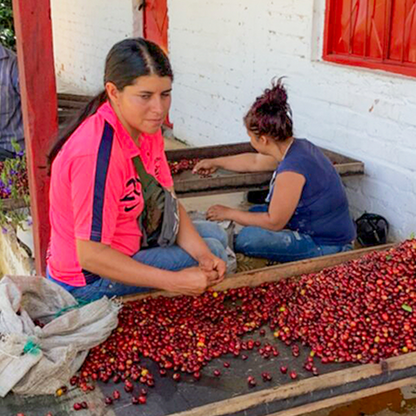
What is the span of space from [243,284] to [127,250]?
0.61 meters

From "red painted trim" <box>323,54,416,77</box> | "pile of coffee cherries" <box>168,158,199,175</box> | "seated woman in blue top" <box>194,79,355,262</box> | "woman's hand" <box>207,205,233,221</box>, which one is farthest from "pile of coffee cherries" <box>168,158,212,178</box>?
"red painted trim" <box>323,54,416,77</box>

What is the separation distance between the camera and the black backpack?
4621mm

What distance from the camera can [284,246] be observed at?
397cm

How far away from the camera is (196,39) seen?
7.22 metres

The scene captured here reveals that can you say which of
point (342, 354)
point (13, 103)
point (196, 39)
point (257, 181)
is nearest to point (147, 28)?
point (196, 39)

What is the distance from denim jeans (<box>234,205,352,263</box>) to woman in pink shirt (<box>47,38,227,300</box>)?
0.97 meters

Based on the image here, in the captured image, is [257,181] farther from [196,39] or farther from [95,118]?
[196,39]

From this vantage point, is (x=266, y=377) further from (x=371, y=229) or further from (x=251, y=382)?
(x=371, y=229)

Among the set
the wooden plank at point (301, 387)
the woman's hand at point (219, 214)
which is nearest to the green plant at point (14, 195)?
the woman's hand at point (219, 214)

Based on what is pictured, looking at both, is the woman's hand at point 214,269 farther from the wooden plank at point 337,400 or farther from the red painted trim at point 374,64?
the red painted trim at point 374,64

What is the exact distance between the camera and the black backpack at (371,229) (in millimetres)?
4621

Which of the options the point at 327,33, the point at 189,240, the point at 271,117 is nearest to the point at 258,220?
the point at 271,117

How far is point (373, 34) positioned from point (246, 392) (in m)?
3.13

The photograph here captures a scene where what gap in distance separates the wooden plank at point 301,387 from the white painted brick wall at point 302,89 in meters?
2.14
